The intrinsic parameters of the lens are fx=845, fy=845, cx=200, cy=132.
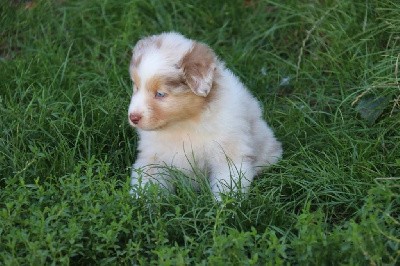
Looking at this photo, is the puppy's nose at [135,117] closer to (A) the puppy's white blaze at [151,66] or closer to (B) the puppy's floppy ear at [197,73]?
(A) the puppy's white blaze at [151,66]

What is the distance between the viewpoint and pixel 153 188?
4.77 m

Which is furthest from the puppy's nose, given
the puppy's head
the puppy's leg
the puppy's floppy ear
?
the puppy's leg

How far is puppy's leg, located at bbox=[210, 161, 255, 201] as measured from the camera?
5125 mm

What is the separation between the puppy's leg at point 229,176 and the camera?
5.12 m

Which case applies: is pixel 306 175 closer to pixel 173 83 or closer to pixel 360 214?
pixel 360 214

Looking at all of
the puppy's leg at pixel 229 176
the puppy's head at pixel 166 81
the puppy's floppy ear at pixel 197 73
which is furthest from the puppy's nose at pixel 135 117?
the puppy's leg at pixel 229 176

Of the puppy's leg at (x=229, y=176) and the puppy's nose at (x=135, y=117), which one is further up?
the puppy's nose at (x=135, y=117)

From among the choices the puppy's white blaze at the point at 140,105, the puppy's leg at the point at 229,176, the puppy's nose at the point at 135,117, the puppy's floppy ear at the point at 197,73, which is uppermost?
the puppy's floppy ear at the point at 197,73

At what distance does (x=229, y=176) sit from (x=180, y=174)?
0.31m

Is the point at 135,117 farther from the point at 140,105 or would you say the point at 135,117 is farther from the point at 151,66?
the point at 151,66

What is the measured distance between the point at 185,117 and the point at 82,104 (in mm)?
1164

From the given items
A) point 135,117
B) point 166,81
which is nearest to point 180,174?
point 135,117

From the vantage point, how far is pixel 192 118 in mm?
5156

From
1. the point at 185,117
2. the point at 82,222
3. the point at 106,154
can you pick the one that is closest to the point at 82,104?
the point at 106,154
